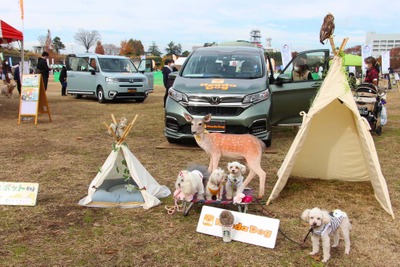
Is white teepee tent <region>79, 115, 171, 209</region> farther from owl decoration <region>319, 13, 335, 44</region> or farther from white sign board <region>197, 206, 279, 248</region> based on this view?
owl decoration <region>319, 13, 335, 44</region>

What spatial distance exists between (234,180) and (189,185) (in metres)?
0.47

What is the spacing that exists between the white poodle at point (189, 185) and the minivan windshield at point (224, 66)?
3784mm

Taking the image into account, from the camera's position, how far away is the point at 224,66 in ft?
24.9

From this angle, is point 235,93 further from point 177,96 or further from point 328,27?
point 328,27

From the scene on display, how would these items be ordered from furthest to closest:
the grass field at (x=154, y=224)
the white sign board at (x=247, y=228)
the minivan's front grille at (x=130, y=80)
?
the minivan's front grille at (x=130, y=80), the white sign board at (x=247, y=228), the grass field at (x=154, y=224)

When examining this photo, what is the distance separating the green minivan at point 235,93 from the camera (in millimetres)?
6715

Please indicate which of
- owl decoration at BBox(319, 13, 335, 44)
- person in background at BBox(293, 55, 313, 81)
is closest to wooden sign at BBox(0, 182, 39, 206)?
owl decoration at BBox(319, 13, 335, 44)

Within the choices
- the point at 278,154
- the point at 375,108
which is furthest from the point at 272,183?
the point at 375,108

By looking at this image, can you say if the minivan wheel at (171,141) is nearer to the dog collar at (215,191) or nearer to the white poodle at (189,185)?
the white poodle at (189,185)

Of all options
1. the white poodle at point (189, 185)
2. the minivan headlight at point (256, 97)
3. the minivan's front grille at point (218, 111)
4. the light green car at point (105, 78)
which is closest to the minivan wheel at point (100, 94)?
the light green car at point (105, 78)

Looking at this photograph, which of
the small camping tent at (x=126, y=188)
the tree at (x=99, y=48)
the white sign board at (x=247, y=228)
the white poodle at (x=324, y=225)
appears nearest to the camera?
the white poodle at (x=324, y=225)

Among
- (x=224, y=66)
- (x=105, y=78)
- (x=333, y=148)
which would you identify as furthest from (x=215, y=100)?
(x=105, y=78)

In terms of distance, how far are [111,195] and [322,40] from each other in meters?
3.04

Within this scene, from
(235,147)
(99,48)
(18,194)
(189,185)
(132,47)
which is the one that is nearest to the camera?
(189,185)
